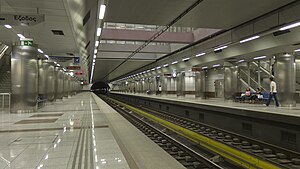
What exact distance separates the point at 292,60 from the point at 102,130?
1276 centimetres

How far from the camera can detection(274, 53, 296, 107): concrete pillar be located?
14945mm

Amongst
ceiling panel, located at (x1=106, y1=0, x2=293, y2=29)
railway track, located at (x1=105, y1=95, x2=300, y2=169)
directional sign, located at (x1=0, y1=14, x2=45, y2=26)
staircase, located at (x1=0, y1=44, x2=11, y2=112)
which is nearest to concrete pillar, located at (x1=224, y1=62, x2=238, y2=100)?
ceiling panel, located at (x1=106, y1=0, x2=293, y2=29)

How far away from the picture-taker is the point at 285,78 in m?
15.2

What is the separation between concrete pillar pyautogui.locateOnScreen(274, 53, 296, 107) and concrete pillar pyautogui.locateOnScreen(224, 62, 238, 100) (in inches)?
237

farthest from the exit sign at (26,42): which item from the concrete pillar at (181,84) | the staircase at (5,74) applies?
the concrete pillar at (181,84)

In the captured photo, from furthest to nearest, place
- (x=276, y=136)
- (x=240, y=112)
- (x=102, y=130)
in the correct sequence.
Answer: (x=240, y=112) < (x=276, y=136) < (x=102, y=130)

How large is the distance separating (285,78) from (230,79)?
658 cm

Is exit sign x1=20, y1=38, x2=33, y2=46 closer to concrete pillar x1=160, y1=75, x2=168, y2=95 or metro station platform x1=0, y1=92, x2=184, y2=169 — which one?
metro station platform x1=0, y1=92, x2=184, y2=169

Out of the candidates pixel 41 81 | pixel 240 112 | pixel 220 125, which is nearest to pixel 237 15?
pixel 240 112

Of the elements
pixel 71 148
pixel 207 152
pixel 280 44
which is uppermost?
pixel 280 44

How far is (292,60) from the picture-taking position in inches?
598

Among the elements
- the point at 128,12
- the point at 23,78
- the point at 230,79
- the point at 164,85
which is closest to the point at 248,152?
the point at 128,12

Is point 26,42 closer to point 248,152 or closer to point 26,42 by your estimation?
point 26,42

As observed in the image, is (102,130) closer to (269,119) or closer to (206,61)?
(269,119)
